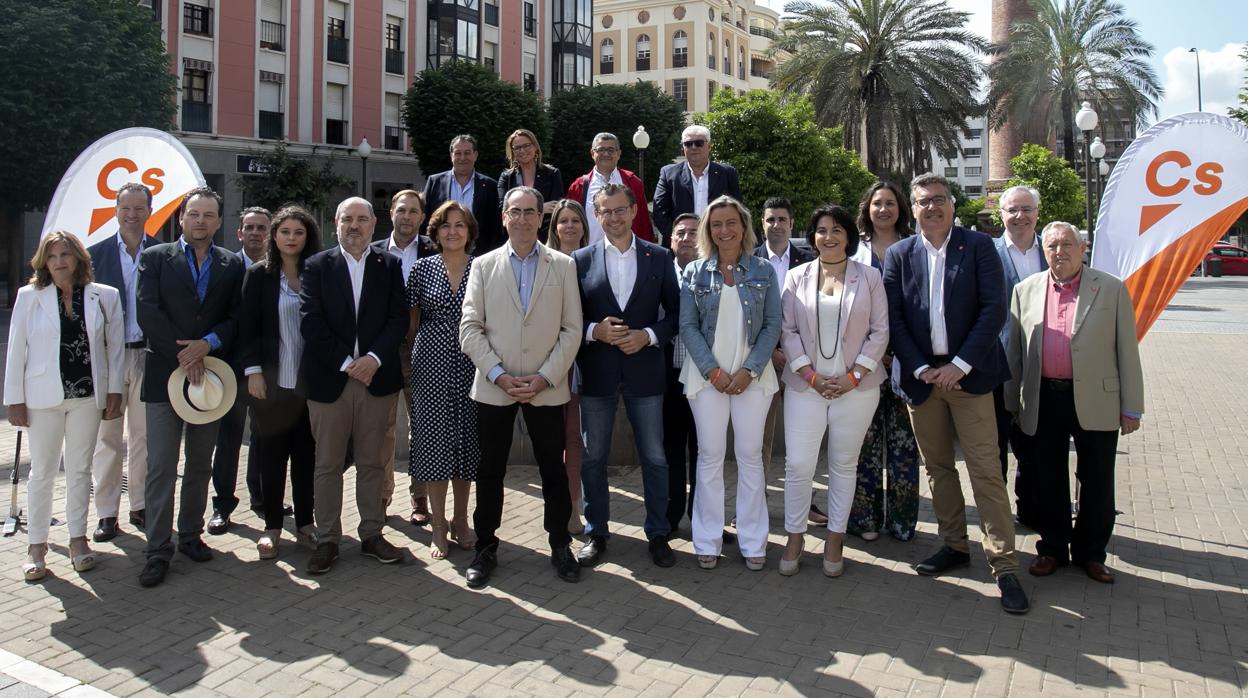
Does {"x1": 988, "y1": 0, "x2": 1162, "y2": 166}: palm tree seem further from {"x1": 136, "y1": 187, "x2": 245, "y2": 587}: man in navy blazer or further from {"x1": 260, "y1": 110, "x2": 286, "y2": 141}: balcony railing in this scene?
{"x1": 136, "y1": 187, "x2": 245, "y2": 587}: man in navy blazer

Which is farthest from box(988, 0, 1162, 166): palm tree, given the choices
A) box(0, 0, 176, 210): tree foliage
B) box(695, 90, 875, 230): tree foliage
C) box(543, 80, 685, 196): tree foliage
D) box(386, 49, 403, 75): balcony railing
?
box(0, 0, 176, 210): tree foliage

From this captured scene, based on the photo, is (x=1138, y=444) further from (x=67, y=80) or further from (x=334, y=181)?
(x=334, y=181)

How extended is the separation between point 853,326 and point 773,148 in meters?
25.9

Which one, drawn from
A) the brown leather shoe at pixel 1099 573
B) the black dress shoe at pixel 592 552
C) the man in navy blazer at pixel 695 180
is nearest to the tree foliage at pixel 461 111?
the man in navy blazer at pixel 695 180

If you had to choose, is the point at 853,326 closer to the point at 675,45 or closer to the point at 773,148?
the point at 773,148

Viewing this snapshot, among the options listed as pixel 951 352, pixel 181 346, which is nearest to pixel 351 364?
pixel 181 346

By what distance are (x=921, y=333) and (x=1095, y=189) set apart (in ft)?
140

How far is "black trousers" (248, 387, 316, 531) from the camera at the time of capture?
227 inches

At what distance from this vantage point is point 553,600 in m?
5.06

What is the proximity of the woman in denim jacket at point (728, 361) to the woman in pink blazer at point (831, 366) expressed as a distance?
16 centimetres

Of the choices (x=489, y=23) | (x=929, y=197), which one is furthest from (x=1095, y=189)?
(x=929, y=197)

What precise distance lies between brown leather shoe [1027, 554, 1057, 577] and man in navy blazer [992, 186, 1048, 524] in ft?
1.99

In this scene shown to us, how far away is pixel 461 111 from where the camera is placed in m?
36.8

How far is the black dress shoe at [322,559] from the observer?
548 cm
